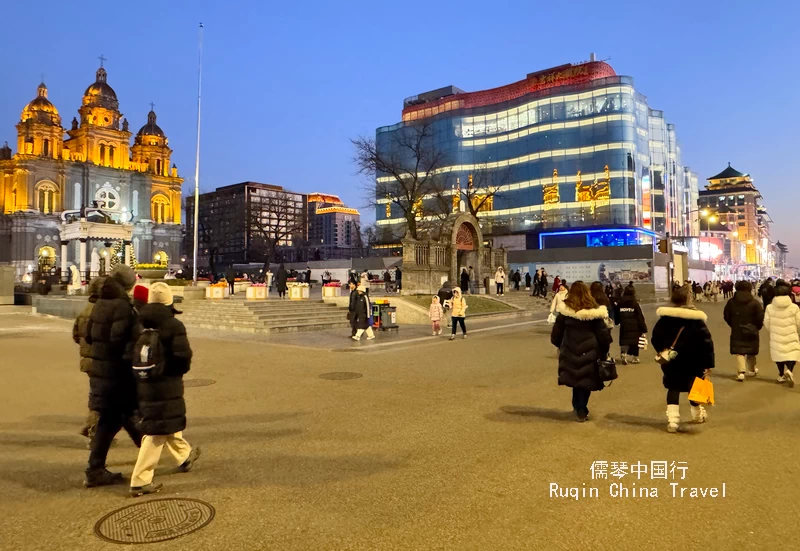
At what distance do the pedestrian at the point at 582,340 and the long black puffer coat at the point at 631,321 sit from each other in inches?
199

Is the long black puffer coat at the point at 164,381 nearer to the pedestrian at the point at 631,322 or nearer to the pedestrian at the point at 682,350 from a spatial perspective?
the pedestrian at the point at 682,350

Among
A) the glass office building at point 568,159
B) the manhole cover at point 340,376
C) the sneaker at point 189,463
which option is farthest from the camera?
the glass office building at point 568,159

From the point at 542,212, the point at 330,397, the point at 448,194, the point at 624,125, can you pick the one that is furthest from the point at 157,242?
the point at 330,397

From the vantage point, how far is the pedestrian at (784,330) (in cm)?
879

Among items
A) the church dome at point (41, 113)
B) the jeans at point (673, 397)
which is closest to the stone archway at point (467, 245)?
A: the jeans at point (673, 397)

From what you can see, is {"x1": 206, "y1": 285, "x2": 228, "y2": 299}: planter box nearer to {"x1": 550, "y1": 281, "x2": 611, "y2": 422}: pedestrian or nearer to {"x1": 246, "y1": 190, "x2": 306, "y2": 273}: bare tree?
{"x1": 550, "y1": 281, "x2": 611, "y2": 422}: pedestrian

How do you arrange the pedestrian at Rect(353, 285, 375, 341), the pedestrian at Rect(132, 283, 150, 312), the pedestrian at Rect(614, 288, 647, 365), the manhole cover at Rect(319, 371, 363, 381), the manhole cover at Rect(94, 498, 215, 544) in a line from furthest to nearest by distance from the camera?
the pedestrian at Rect(353, 285, 375, 341), the pedestrian at Rect(614, 288, 647, 365), the manhole cover at Rect(319, 371, 363, 381), the pedestrian at Rect(132, 283, 150, 312), the manhole cover at Rect(94, 498, 215, 544)

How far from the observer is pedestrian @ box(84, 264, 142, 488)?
4496 millimetres

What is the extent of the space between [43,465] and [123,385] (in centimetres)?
144

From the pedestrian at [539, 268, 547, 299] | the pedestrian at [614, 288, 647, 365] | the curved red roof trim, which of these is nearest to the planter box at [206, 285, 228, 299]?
the pedestrian at [539, 268, 547, 299]

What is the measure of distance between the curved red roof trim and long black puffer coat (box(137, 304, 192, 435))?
7412 cm

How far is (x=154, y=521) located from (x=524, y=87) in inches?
3218

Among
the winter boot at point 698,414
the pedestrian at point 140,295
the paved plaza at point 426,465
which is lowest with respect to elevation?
the paved plaza at point 426,465

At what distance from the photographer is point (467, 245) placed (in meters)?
30.8
